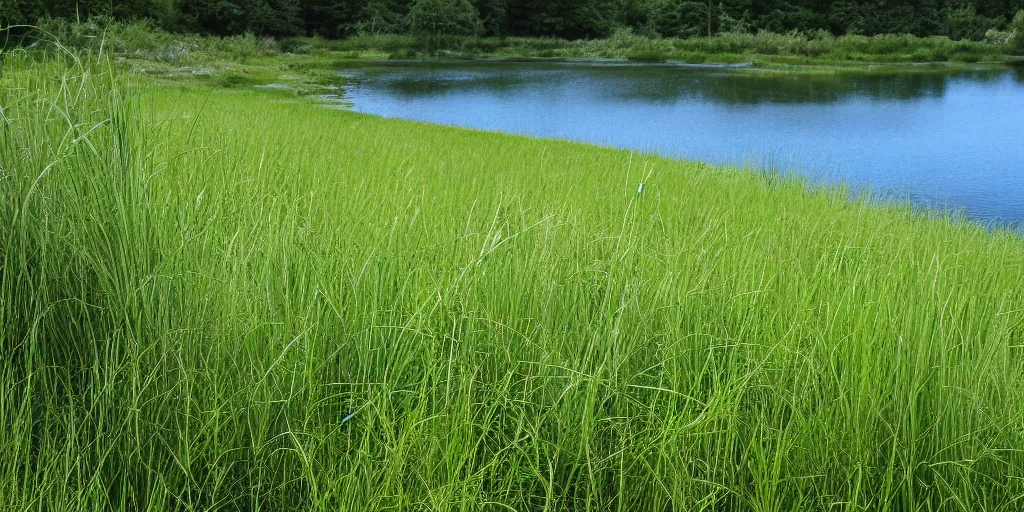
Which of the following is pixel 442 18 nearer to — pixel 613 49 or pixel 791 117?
pixel 613 49

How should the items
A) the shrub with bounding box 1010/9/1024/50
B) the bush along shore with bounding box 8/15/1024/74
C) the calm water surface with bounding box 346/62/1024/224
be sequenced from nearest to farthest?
the calm water surface with bounding box 346/62/1024/224, the bush along shore with bounding box 8/15/1024/74, the shrub with bounding box 1010/9/1024/50

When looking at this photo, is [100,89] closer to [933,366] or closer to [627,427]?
[627,427]

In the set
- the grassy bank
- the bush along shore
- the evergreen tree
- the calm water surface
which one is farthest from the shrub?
the evergreen tree

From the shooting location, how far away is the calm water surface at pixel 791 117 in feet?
29.3

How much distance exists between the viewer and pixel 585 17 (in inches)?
1737

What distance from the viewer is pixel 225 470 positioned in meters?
1.52

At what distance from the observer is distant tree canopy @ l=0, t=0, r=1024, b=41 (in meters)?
31.5

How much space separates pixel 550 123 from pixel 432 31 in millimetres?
27253

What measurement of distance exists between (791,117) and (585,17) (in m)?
31.8

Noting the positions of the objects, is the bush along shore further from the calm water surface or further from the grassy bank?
the calm water surface

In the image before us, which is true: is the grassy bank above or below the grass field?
above

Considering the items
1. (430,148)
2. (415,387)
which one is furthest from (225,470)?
(430,148)

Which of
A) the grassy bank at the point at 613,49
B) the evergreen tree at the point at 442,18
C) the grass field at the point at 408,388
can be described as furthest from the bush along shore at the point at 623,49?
the grass field at the point at 408,388

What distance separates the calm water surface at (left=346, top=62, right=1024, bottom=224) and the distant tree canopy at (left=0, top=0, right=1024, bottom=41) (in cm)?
1027
